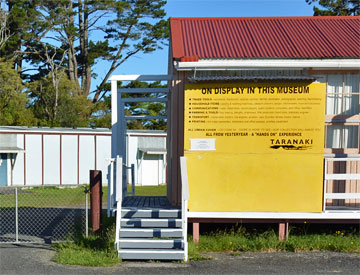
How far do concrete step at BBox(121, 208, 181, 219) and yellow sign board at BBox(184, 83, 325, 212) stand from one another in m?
0.38

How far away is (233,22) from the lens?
10039 millimetres

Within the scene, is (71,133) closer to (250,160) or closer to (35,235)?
(35,235)

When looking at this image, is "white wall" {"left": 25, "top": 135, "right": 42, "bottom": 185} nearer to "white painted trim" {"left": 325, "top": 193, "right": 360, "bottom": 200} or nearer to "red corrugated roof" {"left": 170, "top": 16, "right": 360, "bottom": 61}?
"red corrugated roof" {"left": 170, "top": 16, "right": 360, "bottom": 61}

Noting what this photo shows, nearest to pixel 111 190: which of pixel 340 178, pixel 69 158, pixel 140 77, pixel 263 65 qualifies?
pixel 140 77

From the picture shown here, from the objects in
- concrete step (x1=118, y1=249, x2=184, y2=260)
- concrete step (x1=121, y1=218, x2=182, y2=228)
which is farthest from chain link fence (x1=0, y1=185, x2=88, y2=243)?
concrete step (x1=118, y1=249, x2=184, y2=260)

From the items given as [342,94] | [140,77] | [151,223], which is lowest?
[151,223]

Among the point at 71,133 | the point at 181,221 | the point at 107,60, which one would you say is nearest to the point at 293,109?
the point at 181,221

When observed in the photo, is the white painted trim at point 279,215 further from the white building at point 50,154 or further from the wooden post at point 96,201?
the white building at point 50,154

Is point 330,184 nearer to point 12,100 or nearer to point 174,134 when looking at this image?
point 174,134

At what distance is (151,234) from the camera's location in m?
7.20

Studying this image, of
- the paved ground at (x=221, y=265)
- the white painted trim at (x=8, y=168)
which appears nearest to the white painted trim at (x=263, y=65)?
the paved ground at (x=221, y=265)

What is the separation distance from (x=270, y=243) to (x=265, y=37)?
170 inches

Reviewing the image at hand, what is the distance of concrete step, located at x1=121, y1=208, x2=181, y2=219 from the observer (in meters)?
7.73

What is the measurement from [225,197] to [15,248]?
12.9 ft
